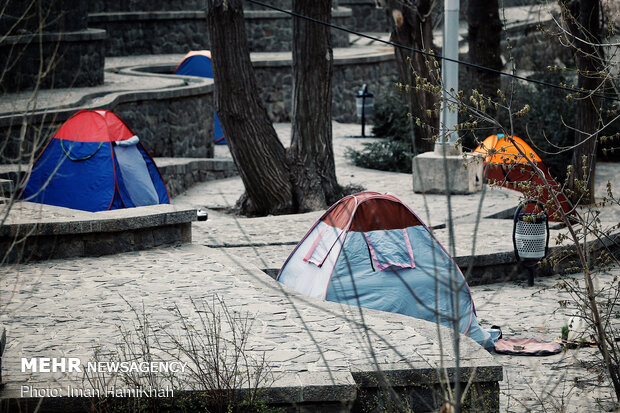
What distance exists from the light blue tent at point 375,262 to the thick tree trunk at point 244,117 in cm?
437

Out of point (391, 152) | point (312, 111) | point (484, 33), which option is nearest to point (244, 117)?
point (312, 111)

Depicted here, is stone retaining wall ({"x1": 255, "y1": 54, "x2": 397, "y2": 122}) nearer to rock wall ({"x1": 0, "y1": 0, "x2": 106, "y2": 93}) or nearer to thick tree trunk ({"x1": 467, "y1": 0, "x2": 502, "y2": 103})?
thick tree trunk ({"x1": 467, "y1": 0, "x2": 502, "y2": 103})

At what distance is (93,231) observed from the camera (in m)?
8.49

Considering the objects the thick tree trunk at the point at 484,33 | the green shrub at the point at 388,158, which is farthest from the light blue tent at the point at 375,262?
the thick tree trunk at the point at 484,33

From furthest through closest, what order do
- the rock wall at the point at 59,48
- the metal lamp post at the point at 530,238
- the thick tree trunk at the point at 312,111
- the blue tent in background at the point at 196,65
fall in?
the blue tent in background at the point at 196,65 → the rock wall at the point at 59,48 → the thick tree trunk at the point at 312,111 → the metal lamp post at the point at 530,238

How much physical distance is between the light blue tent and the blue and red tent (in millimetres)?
4975

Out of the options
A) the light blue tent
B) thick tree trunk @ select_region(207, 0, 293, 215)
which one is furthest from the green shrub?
the light blue tent

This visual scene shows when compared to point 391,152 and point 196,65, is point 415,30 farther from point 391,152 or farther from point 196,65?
point 196,65

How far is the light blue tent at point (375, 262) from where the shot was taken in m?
7.76

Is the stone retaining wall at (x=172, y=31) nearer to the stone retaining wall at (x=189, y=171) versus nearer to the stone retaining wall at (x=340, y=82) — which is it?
the stone retaining wall at (x=340, y=82)

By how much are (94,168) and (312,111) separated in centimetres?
317

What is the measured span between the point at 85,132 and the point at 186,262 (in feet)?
16.9

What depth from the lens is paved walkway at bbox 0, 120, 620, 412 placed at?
582 centimetres

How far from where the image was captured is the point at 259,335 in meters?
6.21
